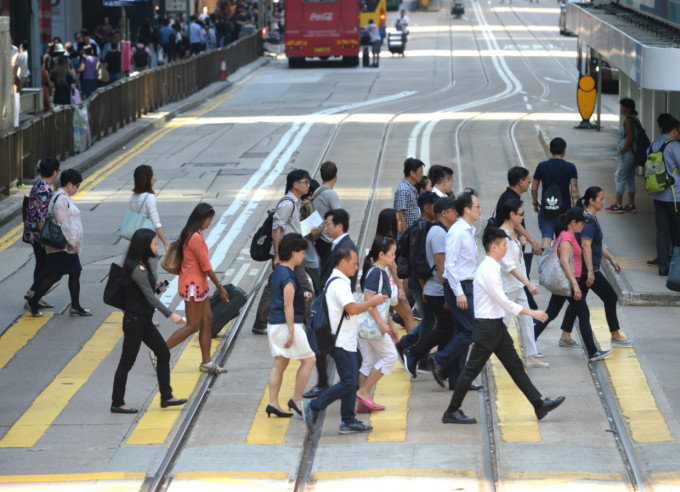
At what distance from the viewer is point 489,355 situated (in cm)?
912

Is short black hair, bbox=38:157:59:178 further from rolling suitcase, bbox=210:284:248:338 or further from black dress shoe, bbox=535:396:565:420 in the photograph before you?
black dress shoe, bbox=535:396:565:420

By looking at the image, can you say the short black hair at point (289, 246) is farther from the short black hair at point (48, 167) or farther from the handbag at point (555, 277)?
the short black hair at point (48, 167)

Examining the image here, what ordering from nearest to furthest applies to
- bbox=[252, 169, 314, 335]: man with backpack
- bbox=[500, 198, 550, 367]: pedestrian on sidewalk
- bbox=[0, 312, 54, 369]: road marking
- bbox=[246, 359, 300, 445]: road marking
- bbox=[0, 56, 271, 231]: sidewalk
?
bbox=[246, 359, 300, 445]: road marking < bbox=[500, 198, 550, 367]: pedestrian on sidewalk < bbox=[252, 169, 314, 335]: man with backpack < bbox=[0, 312, 54, 369]: road marking < bbox=[0, 56, 271, 231]: sidewalk

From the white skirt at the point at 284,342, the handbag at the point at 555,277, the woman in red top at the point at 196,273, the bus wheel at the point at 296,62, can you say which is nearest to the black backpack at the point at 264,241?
the woman in red top at the point at 196,273

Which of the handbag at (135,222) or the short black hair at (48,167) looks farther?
the short black hair at (48,167)

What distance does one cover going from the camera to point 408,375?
35.6ft

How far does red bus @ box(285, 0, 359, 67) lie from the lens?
4500cm

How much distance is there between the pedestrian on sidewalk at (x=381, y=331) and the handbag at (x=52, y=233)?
407cm

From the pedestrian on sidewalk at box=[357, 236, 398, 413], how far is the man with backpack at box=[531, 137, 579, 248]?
369 cm

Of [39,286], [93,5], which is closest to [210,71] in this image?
[93,5]

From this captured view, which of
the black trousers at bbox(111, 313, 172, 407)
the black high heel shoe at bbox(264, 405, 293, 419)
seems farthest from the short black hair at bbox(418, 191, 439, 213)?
the black trousers at bbox(111, 313, 172, 407)

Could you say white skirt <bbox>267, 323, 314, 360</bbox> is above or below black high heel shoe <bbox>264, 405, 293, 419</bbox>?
above

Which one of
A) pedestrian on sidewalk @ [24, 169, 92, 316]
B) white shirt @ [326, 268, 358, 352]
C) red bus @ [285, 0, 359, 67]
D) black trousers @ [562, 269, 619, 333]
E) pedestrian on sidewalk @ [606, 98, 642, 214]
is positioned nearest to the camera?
white shirt @ [326, 268, 358, 352]

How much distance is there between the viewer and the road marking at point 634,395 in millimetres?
9102
